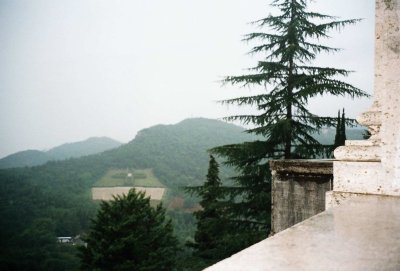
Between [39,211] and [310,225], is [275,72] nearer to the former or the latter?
[310,225]

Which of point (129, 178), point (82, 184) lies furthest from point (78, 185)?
point (129, 178)

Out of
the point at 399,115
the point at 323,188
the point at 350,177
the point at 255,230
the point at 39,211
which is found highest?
the point at 399,115

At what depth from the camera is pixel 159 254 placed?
18531 millimetres

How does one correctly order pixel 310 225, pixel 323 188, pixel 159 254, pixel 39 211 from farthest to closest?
pixel 39 211 → pixel 159 254 → pixel 323 188 → pixel 310 225

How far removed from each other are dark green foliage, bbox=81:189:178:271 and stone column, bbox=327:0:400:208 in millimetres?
15296

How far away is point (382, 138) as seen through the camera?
2574 mm

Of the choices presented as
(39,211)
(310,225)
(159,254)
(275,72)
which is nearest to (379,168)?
(310,225)

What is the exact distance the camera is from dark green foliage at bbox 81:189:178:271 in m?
16.0

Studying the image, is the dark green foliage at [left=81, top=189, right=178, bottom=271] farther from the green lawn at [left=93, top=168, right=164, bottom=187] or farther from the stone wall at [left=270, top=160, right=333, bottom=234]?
the green lawn at [left=93, top=168, right=164, bottom=187]

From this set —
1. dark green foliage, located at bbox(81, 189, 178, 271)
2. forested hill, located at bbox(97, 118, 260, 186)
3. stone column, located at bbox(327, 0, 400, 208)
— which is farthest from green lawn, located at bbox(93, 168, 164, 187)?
stone column, located at bbox(327, 0, 400, 208)

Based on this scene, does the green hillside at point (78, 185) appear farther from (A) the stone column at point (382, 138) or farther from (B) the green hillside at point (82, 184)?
(A) the stone column at point (382, 138)

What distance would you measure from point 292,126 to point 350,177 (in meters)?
8.81

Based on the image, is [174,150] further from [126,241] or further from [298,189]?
[298,189]

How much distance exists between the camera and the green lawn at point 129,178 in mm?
125375
